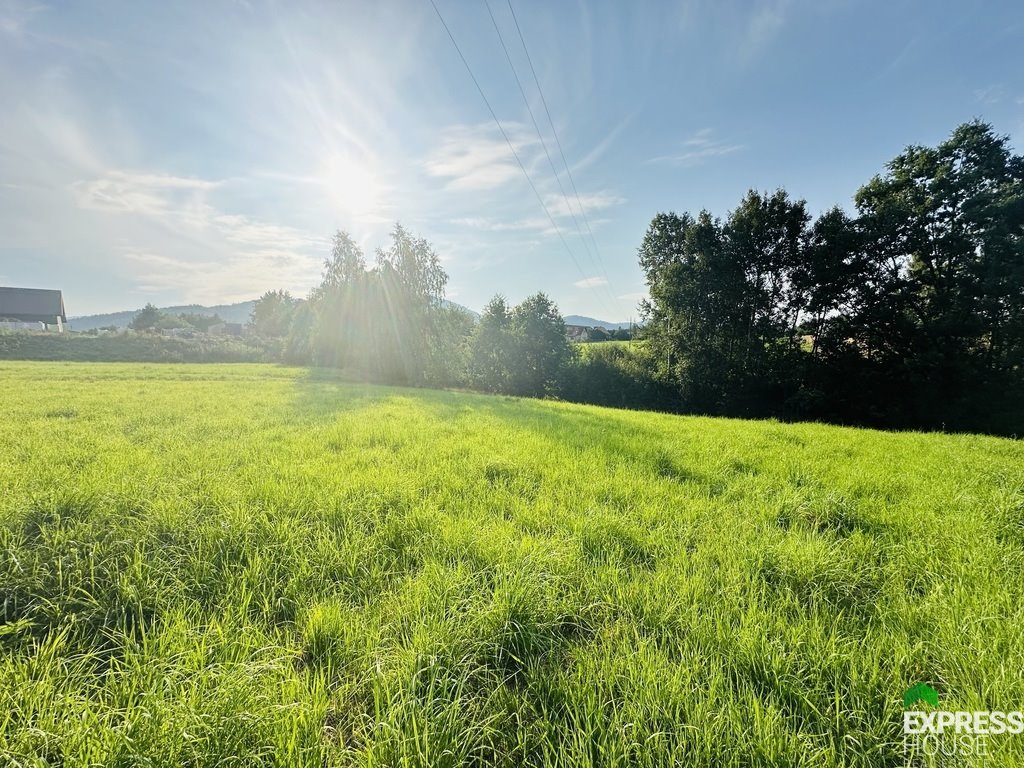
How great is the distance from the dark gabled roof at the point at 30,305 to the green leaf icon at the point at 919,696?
103 m

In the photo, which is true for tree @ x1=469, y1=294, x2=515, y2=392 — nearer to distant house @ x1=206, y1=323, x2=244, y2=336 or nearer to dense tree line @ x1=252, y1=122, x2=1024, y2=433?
dense tree line @ x1=252, y1=122, x2=1024, y2=433

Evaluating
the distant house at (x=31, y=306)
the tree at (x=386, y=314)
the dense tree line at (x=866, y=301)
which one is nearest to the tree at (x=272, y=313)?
the distant house at (x=31, y=306)

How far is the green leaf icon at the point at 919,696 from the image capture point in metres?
1.71

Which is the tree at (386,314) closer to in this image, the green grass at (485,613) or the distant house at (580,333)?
the green grass at (485,613)

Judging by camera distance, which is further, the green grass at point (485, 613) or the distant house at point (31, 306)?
the distant house at point (31, 306)

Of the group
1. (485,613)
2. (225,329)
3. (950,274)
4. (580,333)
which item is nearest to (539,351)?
(950,274)

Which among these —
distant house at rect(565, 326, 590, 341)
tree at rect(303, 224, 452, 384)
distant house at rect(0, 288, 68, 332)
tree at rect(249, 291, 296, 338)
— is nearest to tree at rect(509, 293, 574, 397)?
tree at rect(303, 224, 452, 384)

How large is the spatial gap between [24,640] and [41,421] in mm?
8326

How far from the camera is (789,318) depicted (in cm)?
2428

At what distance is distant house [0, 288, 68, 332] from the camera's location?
62375 millimetres

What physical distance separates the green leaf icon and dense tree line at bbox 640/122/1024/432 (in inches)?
1006

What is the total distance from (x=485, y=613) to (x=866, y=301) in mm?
29653

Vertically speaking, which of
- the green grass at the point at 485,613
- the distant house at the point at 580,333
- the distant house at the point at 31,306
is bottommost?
the green grass at the point at 485,613

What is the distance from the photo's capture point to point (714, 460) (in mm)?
5762
